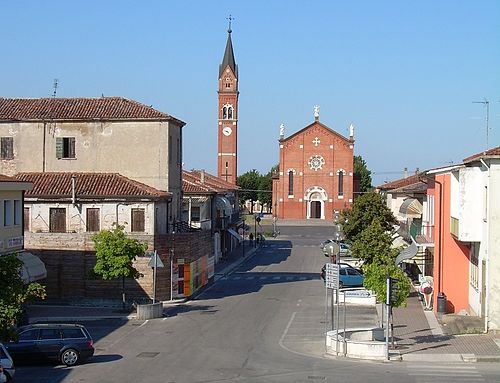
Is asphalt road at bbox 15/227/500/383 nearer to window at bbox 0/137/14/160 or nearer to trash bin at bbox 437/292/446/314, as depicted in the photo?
trash bin at bbox 437/292/446/314

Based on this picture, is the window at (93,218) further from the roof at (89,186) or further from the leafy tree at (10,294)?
the leafy tree at (10,294)

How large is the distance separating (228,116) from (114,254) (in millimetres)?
96246

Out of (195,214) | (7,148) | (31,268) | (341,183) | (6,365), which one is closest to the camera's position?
(6,365)

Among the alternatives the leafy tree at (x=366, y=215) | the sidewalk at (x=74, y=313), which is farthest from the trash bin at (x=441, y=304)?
the leafy tree at (x=366, y=215)

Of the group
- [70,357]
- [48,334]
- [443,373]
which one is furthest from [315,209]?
[443,373]

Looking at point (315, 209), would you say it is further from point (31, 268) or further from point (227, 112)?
point (31, 268)

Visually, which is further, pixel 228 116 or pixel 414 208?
pixel 228 116

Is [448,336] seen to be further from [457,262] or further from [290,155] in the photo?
[290,155]

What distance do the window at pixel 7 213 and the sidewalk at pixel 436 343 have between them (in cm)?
1657

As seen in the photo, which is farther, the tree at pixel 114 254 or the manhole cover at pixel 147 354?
the tree at pixel 114 254

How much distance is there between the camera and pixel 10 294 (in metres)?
22.5

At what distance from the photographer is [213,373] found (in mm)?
24500

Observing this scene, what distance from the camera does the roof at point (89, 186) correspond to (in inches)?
1775

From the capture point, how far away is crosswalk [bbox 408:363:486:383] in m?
23.5
